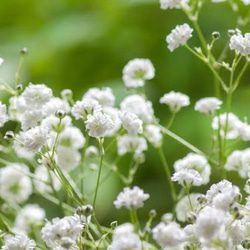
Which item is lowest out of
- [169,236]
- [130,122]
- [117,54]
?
[169,236]

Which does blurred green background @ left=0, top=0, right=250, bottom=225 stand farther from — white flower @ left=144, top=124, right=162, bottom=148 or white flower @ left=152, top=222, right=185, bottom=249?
white flower @ left=152, top=222, right=185, bottom=249

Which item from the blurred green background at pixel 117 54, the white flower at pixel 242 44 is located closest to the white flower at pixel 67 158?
the white flower at pixel 242 44

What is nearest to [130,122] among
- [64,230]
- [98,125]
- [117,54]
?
[98,125]

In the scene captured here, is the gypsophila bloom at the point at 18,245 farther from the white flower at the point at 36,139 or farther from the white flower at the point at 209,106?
the white flower at the point at 209,106

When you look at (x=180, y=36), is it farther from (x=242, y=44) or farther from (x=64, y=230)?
(x=64, y=230)

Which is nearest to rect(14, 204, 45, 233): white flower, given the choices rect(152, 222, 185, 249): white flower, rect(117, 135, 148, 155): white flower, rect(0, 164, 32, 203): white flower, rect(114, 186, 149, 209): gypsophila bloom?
rect(0, 164, 32, 203): white flower
